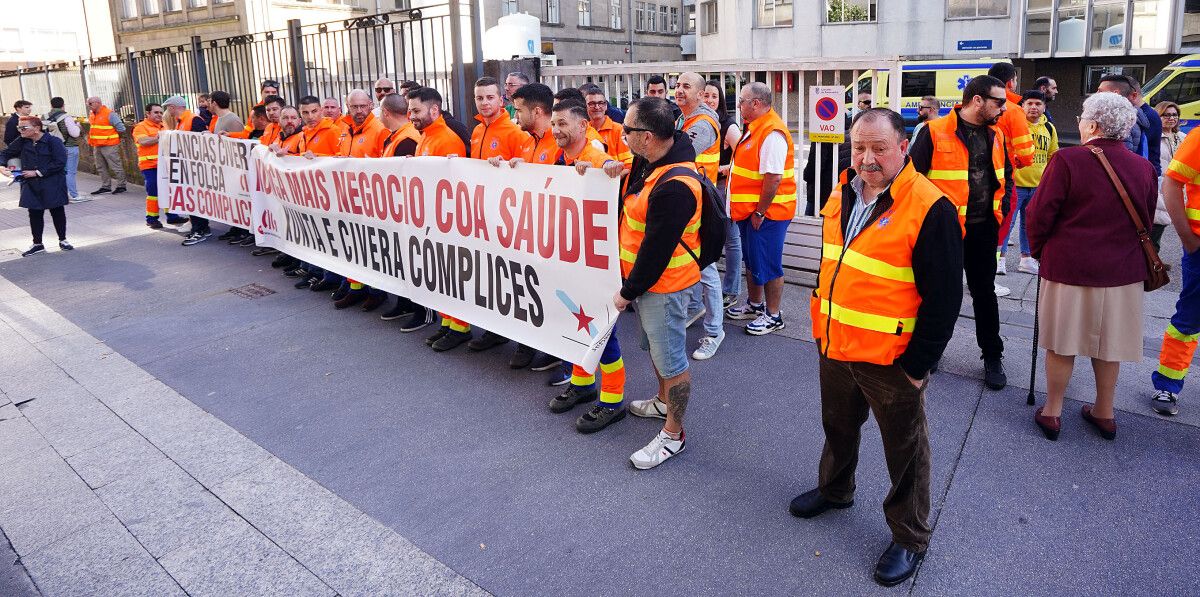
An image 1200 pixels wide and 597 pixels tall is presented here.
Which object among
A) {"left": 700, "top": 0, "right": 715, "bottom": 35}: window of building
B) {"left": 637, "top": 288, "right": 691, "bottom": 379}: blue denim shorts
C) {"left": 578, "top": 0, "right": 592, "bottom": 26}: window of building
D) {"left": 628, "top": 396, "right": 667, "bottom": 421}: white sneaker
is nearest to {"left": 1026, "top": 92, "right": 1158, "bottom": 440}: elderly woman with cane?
{"left": 637, "top": 288, "right": 691, "bottom": 379}: blue denim shorts

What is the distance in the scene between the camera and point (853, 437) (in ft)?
11.1

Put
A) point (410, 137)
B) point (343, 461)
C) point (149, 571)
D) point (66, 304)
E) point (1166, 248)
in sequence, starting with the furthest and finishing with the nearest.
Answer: point (1166, 248), point (66, 304), point (410, 137), point (343, 461), point (149, 571)

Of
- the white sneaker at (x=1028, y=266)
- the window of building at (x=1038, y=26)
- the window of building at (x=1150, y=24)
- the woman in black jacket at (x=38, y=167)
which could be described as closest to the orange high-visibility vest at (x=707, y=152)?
the white sneaker at (x=1028, y=266)

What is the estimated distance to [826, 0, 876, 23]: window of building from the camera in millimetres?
33344

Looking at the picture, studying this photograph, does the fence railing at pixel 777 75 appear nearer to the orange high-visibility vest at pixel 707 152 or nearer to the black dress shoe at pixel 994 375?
the orange high-visibility vest at pixel 707 152

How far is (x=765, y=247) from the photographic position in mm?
5910

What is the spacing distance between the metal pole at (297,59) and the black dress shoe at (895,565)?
33.7ft

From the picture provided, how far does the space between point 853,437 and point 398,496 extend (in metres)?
2.16

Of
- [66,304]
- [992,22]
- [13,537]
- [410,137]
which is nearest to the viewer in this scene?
[13,537]

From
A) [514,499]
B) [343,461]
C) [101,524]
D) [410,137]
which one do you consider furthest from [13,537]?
[410,137]

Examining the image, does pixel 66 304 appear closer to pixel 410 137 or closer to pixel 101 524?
pixel 410 137

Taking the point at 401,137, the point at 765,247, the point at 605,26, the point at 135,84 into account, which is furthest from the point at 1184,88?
the point at 605,26

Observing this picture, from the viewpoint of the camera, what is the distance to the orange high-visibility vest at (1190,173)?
4.10 meters

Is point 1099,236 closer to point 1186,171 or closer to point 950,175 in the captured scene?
point 1186,171
